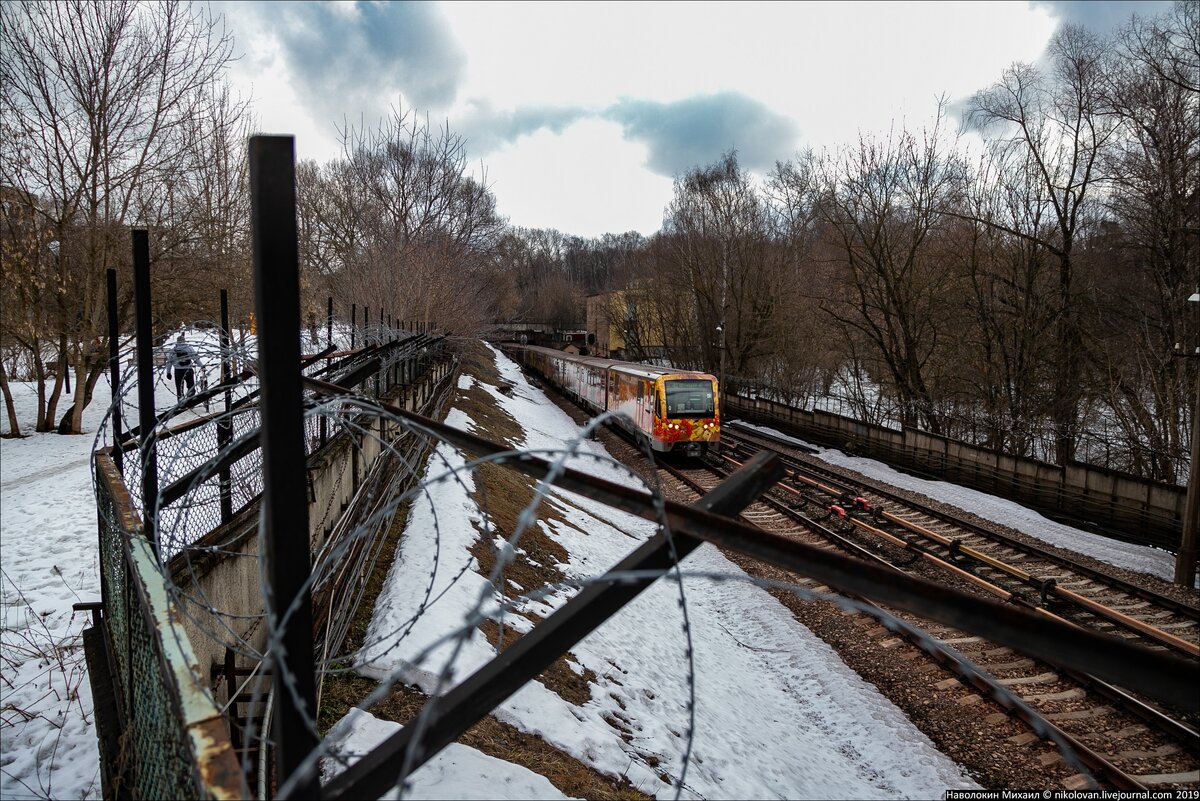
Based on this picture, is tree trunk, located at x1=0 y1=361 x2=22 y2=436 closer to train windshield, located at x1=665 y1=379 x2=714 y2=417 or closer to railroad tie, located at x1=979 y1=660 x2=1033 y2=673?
train windshield, located at x1=665 y1=379 x2=714 y2=417

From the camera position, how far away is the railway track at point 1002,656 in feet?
20.2

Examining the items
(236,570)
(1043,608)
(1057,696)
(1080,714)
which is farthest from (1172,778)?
(236,570)

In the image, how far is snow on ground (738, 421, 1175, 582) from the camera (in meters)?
11.9

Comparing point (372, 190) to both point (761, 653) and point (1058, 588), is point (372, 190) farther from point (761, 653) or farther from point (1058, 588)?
point (1058, 588)

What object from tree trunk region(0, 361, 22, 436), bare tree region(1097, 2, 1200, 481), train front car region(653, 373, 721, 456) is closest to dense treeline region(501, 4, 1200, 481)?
bare tree region(1097, 2, 1200, 481)

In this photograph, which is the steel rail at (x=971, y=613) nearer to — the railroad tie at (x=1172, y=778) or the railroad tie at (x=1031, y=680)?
the railroad tie at (x=1172, y=778)

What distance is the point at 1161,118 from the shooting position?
702 inches

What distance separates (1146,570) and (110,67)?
78.1 feet

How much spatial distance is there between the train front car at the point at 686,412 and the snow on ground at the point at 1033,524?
4590mm

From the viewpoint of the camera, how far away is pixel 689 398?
18.9 metres

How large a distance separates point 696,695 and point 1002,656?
13.2 feet

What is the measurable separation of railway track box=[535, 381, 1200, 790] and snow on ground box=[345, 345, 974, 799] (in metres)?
0.44

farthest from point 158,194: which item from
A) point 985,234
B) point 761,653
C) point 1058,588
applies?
point 985,234

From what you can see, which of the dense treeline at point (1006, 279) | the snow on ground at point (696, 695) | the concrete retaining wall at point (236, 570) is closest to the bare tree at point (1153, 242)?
the dense treeline at point (1006, 279)
